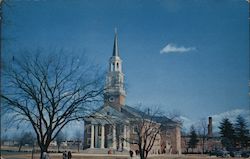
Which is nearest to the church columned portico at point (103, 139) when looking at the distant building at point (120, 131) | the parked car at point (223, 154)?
the distant building at point (120, 131)

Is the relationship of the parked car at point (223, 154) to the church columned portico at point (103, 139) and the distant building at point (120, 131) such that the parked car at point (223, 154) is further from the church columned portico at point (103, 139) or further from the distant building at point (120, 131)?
the church columned portico at point (103, 139)

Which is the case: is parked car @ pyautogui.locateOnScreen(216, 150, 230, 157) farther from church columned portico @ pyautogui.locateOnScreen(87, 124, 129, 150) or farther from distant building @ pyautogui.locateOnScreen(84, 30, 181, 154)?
church columned portico @ pyautogui.locateOnScreen(87, 124, 129, 150)

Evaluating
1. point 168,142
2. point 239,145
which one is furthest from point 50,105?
point 168,142

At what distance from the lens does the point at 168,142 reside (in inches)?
1069

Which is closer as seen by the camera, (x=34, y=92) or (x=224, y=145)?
(x=34, y=92)

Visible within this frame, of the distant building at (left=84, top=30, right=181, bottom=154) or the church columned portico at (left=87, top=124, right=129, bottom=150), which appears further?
the church columned portico at (left=87, top=124, right=129, bottom=150)

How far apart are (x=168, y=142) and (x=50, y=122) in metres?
17.9

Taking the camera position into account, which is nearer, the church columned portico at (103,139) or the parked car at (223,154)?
the parked car at (223,154)

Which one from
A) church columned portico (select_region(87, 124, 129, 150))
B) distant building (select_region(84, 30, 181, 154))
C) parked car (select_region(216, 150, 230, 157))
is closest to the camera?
distant building (select_region(84, 30, 181, 154))

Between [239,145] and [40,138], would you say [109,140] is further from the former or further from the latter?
[40,138]

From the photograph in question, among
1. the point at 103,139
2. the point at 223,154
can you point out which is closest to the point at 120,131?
the point at 223,154

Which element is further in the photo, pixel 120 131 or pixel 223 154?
pixel 120 131

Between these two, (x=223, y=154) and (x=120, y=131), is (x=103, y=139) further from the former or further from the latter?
(x=223, y=154)

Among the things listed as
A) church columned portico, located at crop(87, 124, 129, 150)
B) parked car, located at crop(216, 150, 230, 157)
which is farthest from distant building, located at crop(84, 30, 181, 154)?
parked car, located at crop(216, 150, 230, 157)
